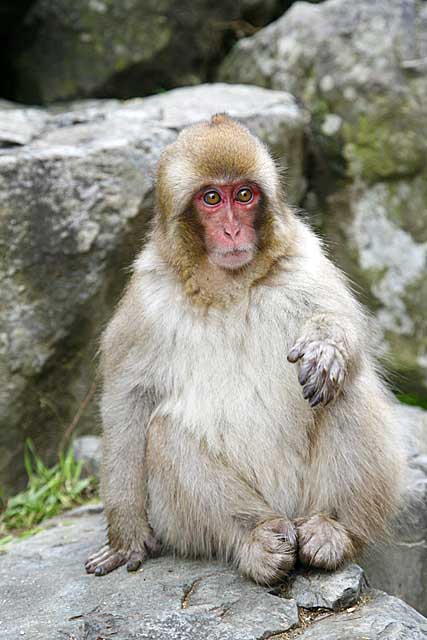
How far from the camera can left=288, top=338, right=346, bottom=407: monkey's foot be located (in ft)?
11.8

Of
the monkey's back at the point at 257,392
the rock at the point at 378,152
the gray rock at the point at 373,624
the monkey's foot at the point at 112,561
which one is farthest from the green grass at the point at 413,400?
the gray rock at the point at 373,624

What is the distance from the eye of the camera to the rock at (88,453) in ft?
19.4

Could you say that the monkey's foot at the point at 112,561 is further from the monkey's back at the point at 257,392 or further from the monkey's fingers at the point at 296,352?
the monkey's fingers at the point at 296,352

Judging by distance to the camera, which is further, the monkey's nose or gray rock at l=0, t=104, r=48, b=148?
gray rock at l=0, t=104, r=48, b=148

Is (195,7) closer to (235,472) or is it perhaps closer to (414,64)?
(414,64)

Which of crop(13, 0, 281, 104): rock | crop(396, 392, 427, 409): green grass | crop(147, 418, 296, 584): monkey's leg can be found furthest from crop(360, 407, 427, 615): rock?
crop(13, 0, 281, 104): rock

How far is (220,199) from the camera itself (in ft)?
12.7

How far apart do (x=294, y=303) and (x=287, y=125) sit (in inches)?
123

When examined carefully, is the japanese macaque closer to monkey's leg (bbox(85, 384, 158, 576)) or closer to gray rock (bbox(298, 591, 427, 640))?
monkey's leg (bbox(85, 384, 158, 576))

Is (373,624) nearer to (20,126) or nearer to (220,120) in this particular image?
(220,120)

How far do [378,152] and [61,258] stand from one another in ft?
8.69

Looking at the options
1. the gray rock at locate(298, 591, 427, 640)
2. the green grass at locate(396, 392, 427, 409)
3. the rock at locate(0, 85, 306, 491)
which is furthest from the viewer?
the green grass at locate(396, 392, 427, 409)

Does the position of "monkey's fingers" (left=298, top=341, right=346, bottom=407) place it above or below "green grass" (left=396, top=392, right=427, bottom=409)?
above

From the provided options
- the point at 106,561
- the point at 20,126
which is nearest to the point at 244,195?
the point at 106,561
